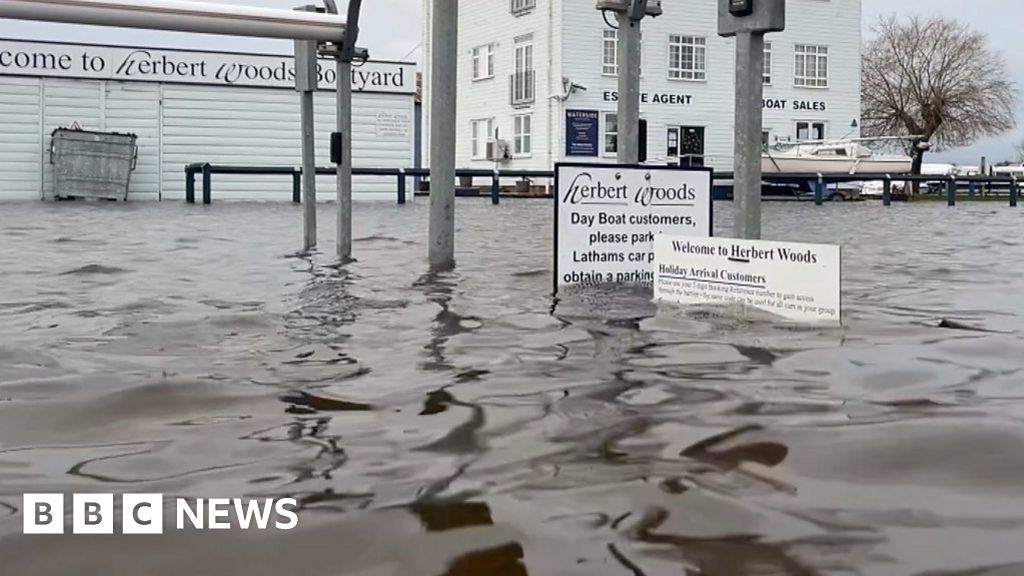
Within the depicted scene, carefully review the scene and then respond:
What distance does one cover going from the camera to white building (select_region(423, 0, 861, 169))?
3884cm

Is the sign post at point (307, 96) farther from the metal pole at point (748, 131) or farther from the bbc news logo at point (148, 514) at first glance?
the bbc news logo at point (148, 514)

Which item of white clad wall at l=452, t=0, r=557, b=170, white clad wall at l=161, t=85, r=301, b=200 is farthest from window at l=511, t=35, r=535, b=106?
white clad wall at l=161, t=85, r=301, b=200

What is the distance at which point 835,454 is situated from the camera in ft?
9.79

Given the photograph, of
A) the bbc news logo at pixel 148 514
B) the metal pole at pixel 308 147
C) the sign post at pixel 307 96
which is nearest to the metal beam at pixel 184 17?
the sign post at pixel 307 96

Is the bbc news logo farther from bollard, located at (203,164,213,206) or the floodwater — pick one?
bollard, located at (203,164,213,206)

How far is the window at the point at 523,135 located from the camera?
133 feet

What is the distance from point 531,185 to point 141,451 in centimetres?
3519

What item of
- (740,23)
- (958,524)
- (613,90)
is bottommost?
(958,524)

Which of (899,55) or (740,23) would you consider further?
(899,55)

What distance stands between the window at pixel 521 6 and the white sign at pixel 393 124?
10.4 meters

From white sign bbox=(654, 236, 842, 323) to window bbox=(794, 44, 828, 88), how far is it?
124 ft

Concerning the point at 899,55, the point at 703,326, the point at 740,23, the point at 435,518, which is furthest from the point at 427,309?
the point at 899,55

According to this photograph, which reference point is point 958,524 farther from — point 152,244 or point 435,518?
point 152,244

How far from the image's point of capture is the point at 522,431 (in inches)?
129
